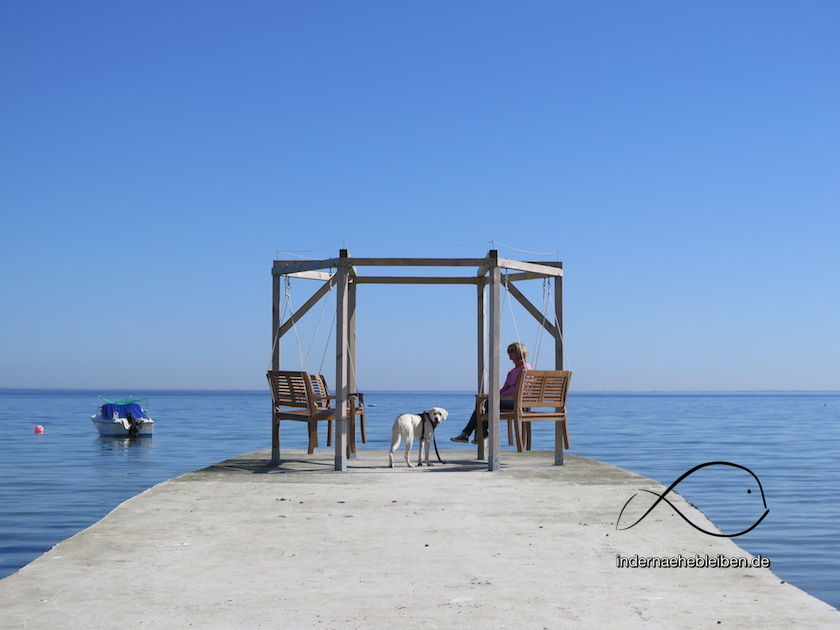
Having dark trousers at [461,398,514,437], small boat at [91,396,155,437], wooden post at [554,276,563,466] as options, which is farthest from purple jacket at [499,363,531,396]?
small boat at [91,396,155,437]

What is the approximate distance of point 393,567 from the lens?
5.66 meters

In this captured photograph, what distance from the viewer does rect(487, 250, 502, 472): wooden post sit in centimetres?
1045

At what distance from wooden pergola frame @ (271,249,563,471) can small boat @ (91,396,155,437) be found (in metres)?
26.0

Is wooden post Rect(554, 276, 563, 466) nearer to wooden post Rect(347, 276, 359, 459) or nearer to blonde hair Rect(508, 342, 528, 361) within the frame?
blonde hair Rect(508, 342, 528, 361)

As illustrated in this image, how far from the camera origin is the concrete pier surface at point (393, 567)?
4.66 m

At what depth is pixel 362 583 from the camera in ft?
17.3

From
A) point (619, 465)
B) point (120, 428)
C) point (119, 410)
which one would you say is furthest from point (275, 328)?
point (119, 410)

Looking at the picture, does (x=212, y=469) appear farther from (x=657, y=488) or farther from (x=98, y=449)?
(x=98, y=449)

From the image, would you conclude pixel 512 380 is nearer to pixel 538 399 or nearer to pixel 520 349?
pixel 520 349

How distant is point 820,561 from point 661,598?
519 cm

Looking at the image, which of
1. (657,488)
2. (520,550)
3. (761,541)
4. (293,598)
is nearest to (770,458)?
(761,541)

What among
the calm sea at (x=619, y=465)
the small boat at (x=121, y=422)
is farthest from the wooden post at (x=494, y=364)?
the small boat at (x=121, y=422)

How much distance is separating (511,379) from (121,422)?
28.6m

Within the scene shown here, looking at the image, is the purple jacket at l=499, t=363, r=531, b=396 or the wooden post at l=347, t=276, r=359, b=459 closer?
the purple jacket at l=499, t=363, r=531, b=396
